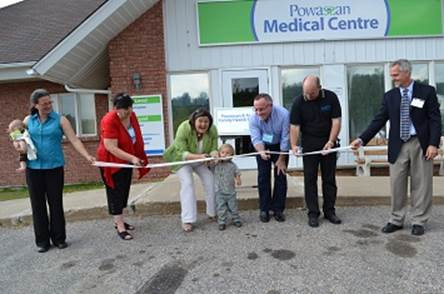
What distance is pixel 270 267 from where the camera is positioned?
3.69 meters

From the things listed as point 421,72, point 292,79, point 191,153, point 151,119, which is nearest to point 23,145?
point 191,153

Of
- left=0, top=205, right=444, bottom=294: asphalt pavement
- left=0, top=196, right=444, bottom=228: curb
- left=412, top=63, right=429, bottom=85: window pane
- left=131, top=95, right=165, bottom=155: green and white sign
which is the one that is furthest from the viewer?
left=412, top=63, right=429, bottom=85: window pane

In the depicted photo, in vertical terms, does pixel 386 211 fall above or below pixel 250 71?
below

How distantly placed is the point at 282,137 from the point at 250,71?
13.1 feet

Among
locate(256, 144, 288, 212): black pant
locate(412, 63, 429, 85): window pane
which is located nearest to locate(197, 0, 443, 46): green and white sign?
locate(412, 63, 429, 85): window pane

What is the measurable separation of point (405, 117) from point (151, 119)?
5.64 m

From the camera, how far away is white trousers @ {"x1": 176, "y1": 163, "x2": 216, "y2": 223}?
15.9 ft

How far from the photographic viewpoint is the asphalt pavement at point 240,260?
3.37 meters

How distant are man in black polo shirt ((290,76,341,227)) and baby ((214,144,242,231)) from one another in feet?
2.59

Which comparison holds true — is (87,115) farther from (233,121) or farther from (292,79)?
(233,121)

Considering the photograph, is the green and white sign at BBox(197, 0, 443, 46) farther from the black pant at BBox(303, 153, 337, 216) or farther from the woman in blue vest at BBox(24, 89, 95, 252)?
the woman in blue vest at BBox(24, 89, 95, 252)

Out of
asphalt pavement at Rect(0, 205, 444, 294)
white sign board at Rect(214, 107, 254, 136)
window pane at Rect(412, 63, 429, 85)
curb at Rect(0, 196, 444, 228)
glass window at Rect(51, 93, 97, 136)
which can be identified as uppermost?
window pane at Rect(412, 63, 429, 85)

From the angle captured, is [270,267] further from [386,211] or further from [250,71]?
[250,71]

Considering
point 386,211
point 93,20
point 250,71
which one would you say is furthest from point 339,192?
point 93,20
